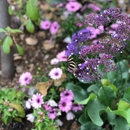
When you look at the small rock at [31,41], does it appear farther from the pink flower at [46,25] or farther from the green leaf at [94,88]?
the green leaf at [94,88]

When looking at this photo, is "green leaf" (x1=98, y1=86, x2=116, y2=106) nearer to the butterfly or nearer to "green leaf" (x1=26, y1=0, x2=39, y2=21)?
the butterfly

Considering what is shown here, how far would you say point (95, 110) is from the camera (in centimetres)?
218

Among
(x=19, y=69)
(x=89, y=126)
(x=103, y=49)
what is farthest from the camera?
(x=19, y=69)

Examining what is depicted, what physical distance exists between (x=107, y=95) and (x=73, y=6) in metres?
1.07

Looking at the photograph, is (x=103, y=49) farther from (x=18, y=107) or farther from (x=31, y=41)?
(x=31, y=41)

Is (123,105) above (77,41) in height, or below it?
below

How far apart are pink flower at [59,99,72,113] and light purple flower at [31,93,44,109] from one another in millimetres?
141

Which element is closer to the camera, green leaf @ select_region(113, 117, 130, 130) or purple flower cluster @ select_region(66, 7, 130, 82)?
purple flower cluster @ select_region(66, 7, 130, 82)

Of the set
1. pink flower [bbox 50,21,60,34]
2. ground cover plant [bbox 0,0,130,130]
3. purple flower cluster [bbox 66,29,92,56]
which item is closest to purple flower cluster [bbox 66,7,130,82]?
ground cover plant [bbox 0,0,130,130]

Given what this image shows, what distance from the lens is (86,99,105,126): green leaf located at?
6.97 feet

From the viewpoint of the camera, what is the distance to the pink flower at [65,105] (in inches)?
91.7

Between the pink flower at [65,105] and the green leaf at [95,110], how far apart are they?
0.19 meters

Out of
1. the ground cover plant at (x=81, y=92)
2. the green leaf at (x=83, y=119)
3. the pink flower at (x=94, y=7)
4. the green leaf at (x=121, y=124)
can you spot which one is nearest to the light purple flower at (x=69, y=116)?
the ground cover plant at (x=81, y=92)

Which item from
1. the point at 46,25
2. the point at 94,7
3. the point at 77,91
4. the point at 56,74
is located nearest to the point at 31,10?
the point at 56,74
